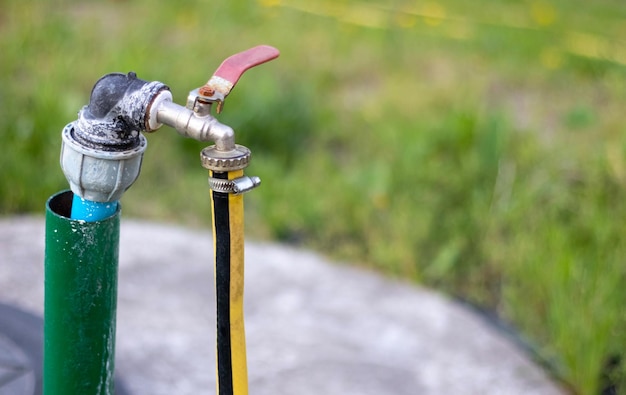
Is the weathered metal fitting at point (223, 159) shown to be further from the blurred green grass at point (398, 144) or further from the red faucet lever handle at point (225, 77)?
the blurred green grass at point (398, 144)

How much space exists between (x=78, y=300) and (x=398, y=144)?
211cm

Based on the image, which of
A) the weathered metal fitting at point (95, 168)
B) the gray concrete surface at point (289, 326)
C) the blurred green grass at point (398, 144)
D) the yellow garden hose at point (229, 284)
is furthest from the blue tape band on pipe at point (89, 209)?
the blurred green grass at point (398, 144)

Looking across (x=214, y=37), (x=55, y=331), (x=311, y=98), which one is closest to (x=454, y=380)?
(x=55, y=331)

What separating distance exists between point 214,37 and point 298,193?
1827 millimetres

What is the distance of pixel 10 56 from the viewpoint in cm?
371

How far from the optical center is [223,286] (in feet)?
3.75

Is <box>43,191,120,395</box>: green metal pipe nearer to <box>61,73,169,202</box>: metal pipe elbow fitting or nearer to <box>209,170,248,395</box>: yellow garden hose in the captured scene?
<box>61,73,169,202</box>: metal pipe elbow fitting

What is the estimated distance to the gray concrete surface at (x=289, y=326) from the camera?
177 centimetres

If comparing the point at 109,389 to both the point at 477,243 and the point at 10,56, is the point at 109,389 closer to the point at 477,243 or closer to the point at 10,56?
the point at 477,243

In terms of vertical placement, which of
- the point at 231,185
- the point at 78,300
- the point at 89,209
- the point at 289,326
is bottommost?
the point at 289,326

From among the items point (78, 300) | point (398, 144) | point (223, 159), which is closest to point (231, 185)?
point (223, 159)

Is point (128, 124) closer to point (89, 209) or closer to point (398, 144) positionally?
point (89, 209)

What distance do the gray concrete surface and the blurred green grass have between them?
0.23 m

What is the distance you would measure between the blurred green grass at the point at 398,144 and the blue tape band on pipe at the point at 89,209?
1214 mm
